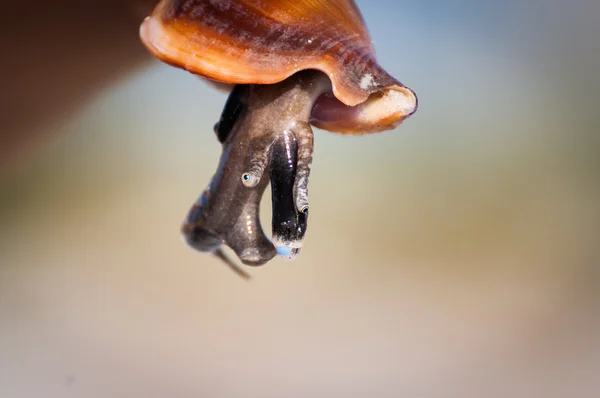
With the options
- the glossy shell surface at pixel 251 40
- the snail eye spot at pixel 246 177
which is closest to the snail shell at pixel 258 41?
the glossy shell surface at pixel 251 40

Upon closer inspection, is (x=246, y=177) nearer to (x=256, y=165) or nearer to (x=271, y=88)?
(x=256, y=165)

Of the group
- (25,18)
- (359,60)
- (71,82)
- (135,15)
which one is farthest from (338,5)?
(71,82)

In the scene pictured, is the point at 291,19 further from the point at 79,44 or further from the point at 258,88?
the point at 79,44

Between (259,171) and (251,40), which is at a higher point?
(251,40)

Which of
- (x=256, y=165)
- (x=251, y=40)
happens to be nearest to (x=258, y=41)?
(x=251, y=40)

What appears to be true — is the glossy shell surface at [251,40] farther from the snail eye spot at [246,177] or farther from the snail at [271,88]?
the snail eye spot at [246,177]

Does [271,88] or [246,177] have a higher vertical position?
[271,88]
